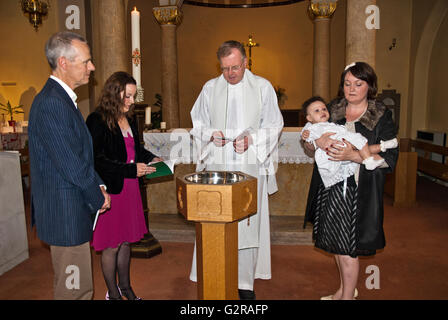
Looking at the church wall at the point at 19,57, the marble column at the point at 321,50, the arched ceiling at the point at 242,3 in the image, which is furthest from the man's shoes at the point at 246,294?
the arched ceiling at the point at 242,3

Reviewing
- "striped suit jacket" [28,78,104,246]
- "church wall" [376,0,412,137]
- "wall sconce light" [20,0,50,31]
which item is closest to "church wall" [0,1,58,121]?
"wall sconce light" [20,0,50,31]

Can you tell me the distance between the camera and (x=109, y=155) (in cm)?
263

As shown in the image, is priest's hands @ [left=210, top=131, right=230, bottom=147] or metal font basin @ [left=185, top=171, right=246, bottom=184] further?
priest's hands @ [left=210, top=131, right=230, bottom=147]

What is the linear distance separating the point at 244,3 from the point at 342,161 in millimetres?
10957

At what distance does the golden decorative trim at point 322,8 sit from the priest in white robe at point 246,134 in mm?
6404

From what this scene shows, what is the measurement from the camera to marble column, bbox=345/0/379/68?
4371 mm

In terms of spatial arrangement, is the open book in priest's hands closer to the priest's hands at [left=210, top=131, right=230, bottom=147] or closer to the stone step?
the priest's hands at [left=210, top=131, right=230, bottom=147]

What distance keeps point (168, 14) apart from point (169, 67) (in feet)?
3.71

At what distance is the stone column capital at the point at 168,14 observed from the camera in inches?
335

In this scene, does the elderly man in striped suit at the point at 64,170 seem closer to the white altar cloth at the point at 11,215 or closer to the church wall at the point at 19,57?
the white altar cloth at the point at 11,215

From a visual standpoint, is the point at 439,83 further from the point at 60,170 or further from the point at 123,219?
the point at 60,170

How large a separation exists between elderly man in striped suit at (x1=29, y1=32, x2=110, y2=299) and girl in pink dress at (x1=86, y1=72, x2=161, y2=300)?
17.4 inches

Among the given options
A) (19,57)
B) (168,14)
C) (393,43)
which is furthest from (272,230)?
(393,43)

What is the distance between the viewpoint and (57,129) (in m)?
1.91
